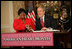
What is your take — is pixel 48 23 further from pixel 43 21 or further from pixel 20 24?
pixel 20 24

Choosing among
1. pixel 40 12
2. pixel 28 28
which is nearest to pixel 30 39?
pixel 28 28

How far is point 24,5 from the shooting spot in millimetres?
1012

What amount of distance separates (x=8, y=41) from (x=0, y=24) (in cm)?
14

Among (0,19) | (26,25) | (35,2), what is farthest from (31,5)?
(0,19)

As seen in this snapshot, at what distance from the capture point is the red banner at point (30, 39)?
0.99 m

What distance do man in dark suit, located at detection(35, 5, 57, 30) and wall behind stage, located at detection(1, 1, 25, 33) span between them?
14cm

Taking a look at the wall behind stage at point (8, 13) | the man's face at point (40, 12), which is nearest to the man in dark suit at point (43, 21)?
the man's face at point (40, 12)

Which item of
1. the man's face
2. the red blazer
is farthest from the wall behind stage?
the man's face

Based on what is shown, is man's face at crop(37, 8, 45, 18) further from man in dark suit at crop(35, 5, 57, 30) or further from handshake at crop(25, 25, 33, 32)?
handshake at crop(25, 25, 33, 32)

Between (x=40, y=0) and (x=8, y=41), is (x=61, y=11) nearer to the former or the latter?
(x=40, y=0)

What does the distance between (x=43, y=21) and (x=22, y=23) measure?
0.51ft

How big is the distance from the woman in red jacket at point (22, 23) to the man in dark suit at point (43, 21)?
0.05 m

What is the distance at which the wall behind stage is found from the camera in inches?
40.0

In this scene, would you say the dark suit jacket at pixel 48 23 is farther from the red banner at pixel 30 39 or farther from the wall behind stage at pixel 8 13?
the wall behind stage at pixel 8 13
